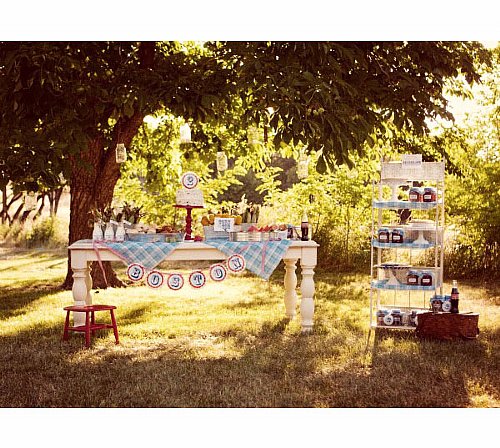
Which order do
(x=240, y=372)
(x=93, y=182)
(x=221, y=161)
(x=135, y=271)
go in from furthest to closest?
1. (x=93, y=182)
2. (x=221, y=161)
3. (x=135, y=271)
4. (x=240, y=372)

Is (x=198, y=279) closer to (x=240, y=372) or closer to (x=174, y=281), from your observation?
(x=174, y=281)

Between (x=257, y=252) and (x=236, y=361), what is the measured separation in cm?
95

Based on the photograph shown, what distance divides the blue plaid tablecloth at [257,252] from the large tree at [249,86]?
30.8 inches

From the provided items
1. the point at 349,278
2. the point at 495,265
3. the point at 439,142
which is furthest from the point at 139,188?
the point at 495,265

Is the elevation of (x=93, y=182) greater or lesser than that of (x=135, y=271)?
greater

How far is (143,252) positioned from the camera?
564cm

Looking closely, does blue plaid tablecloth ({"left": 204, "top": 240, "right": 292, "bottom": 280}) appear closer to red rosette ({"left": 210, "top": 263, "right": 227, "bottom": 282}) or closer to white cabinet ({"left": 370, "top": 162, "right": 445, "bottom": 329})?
red rosette ({"left": 210, "top": 263, "right": 227, "bottom": 282})

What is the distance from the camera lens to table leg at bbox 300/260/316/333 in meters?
5.88

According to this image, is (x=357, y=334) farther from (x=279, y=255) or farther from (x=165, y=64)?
(x=165, y=64)

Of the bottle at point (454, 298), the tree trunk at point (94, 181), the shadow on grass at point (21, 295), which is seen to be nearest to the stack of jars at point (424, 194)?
the bottle at point (454, 298)

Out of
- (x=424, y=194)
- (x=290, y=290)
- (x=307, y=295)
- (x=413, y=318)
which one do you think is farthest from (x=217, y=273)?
(x=424, y=194)

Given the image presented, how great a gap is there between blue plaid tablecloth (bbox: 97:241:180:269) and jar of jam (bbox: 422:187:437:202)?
2026mm

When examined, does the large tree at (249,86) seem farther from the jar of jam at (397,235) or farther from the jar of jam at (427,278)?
the jar of jam at (427,278)

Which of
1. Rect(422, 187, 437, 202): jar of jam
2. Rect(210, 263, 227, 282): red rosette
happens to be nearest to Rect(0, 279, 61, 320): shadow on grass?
Rect(210, 263, 227, 282): red rosette
